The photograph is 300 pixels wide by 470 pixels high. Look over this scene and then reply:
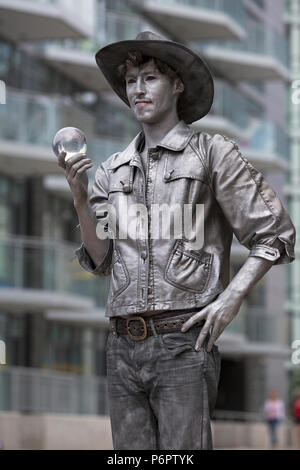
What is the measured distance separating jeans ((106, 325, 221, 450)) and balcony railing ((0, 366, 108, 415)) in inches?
1302

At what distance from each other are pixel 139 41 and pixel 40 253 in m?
37.5

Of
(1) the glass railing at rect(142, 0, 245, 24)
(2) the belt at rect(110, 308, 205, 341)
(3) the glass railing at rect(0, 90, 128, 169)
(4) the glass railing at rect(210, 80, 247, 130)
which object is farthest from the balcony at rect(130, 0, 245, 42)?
(2) the belt at rect(110, 308, 205, 341)

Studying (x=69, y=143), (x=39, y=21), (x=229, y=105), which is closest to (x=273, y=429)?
(x=39, y=21)

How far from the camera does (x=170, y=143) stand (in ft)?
25.0

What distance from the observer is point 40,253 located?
4484 centimetres

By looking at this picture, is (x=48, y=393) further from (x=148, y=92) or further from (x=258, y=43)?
(x=148, y=92)

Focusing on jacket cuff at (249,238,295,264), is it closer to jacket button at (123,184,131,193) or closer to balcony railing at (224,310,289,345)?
jacket button at (123,184,131,193)

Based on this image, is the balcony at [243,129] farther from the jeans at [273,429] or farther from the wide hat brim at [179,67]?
the wide hat brim at [179,67]

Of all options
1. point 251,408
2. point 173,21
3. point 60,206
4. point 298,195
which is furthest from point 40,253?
point 298,195

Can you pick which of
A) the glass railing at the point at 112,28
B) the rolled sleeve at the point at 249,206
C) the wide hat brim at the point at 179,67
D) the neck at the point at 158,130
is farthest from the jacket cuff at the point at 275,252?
the glass railing at the point at 112,28

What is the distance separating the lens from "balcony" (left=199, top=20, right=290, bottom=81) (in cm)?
6238

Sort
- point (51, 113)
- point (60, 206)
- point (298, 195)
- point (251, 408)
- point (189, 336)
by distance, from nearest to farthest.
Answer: point (189, 336)
point (51, 113)
point (60, 206)
point (251, 408)
point (298, 195)

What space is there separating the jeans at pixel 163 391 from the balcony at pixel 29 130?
35884 mm

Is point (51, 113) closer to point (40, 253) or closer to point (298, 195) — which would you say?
point (40, 253)
